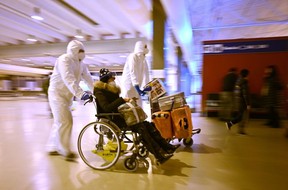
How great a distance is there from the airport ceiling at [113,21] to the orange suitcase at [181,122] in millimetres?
2463

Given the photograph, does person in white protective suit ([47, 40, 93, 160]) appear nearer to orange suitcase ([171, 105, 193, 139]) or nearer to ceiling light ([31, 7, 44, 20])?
orange suitcase ([171, 105, 193, 139])

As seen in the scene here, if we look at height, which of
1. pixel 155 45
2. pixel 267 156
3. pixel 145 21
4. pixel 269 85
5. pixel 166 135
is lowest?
pixel 267 156

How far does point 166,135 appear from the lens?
301cm

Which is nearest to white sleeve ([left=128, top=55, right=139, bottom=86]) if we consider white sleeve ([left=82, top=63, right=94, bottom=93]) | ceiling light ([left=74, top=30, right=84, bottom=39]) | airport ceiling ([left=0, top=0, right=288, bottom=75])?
white sleeve ([left=82, top=63, right=94, bottom=93])

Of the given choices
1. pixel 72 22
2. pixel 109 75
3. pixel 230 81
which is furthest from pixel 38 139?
pixel 72 22

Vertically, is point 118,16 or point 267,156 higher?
point 118,16

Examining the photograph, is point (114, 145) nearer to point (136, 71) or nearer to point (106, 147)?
point (106, 147)

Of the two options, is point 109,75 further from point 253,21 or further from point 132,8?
point 253,21

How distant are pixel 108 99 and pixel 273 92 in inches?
148

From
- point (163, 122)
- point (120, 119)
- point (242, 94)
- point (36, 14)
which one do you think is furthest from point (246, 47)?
point (36, 14)

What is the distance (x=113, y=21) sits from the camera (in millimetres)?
7609

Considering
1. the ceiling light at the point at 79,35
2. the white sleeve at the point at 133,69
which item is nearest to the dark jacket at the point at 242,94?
the white sleeve at the point at 133,69

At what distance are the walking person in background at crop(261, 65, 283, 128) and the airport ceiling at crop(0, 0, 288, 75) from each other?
2.34 meters

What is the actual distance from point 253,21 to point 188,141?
6.59m
